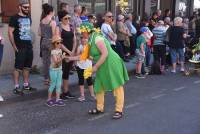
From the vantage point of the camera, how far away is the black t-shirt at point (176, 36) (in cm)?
1261

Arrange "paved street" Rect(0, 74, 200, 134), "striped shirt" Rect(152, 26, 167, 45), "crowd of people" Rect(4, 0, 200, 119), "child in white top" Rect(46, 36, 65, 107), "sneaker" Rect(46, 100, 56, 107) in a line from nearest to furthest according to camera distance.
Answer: "paved street" Rect(0, 74, 200, 134), "crowd of people" Rect(4, 0, 200, 119), "child in white top" Rect(46, 36, 65, 107), "sneaker" Rect(46, 100, 56, 107), "striped shirt" Rect(152, 26, 167, 45)

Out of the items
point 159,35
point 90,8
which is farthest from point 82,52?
point 90,8

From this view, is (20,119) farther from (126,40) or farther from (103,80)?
(126,40)

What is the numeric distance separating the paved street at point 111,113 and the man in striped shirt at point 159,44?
276 centimetres

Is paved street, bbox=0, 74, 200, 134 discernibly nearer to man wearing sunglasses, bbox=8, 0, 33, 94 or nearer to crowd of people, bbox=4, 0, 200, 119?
crowd of people, bbox=4, 0, 200, 119

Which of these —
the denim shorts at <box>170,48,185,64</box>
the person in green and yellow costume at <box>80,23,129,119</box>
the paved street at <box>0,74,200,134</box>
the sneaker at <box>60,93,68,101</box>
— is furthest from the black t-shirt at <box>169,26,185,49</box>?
the person in green and yellow costume at <box>80,23,129,119</box>

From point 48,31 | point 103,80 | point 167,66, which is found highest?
point 48,31

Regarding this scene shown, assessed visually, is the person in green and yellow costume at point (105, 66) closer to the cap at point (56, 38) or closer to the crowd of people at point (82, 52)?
the crowd of people at point (82, 52)

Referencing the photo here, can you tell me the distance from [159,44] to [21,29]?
16.7 feet

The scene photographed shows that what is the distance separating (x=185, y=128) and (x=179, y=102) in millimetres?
1903

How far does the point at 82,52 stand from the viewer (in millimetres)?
8008

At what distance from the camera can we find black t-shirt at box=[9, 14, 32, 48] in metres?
8.61

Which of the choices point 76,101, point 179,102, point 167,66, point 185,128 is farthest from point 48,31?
point 167,66

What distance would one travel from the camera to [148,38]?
1182cm
